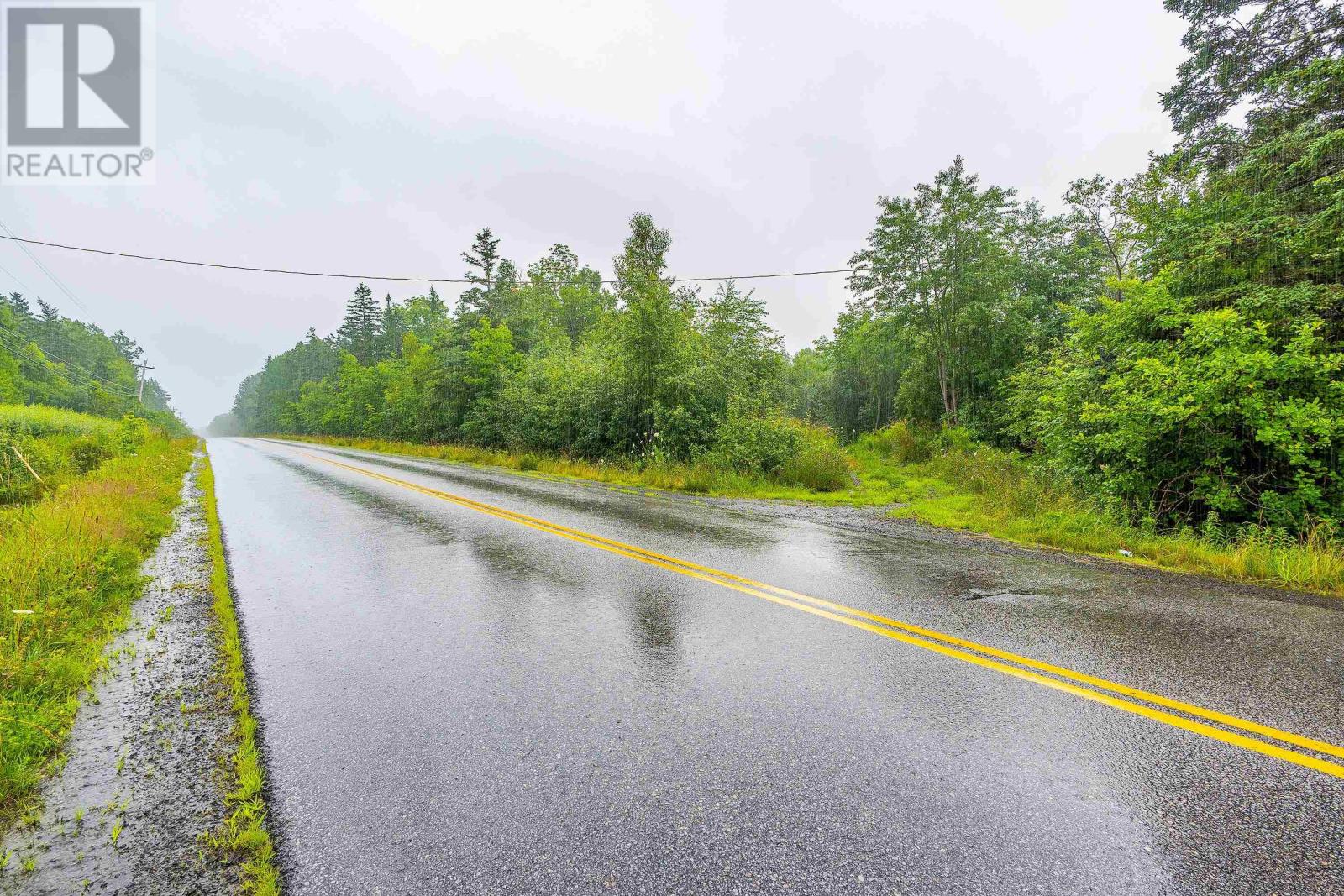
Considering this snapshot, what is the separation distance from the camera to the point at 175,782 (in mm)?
2533

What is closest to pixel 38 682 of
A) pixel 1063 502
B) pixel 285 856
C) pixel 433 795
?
pixel 285 856

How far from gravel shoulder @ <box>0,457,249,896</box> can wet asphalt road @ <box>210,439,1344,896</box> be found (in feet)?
0.86

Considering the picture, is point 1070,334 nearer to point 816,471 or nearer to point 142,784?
point 816,471

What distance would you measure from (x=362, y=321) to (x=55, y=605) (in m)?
60.5

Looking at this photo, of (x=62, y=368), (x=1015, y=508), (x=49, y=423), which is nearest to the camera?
(x=1015, y=508)

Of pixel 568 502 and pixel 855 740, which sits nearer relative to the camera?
pixel 855 740

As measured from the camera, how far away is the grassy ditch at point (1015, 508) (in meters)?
5.70

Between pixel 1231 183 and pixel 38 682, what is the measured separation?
49.2ft

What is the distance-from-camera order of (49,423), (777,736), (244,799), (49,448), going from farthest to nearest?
(49,423) < (49,448) < (777,736) < (244,799)

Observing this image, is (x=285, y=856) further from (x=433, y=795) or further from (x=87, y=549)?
(x=87, y=549)

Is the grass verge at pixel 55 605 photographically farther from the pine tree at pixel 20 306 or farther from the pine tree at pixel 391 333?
the pine tree at pixel 20 306

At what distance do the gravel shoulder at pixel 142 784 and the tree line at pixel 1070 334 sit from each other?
32.2 ft

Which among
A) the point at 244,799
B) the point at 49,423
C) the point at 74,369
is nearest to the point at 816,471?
the point at 244,799

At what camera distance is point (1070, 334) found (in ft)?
36.9
